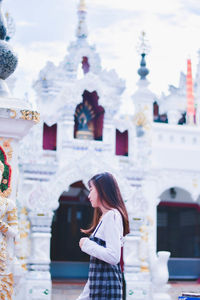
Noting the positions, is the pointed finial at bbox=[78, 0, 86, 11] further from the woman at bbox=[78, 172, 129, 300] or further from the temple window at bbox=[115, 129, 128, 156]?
the woman at bbox=[78, 172, 129, 300]

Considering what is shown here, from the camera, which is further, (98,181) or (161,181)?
(161,181)

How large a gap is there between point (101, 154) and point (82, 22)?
2.98 meters

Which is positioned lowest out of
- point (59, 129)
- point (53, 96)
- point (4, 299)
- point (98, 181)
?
point (4, 299)

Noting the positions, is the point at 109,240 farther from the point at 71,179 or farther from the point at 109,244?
the point at 71,179

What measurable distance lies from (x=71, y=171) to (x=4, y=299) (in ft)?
21.2

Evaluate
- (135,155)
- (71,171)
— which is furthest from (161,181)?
(71,171)

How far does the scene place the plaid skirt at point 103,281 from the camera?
2.62 metres

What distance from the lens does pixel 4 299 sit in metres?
3.70

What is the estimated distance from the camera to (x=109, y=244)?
8.51 ft

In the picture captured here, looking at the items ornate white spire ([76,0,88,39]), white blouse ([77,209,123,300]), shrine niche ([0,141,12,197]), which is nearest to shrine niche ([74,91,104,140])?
ornate white spire ([76,0,88,39])

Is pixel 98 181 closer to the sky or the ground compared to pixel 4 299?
closer to the sky

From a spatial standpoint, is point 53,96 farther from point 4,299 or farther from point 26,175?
point 4,299

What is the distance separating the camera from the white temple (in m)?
9.70

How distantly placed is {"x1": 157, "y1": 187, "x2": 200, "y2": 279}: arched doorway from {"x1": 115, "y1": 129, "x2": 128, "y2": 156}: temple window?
7.82 ft
